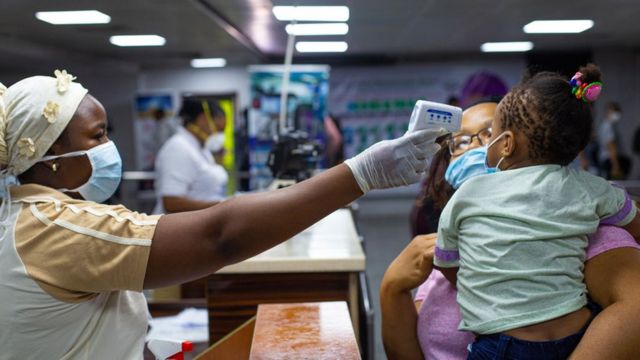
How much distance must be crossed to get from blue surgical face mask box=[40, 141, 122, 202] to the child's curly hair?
91cm

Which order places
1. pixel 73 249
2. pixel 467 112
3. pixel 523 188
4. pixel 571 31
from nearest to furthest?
pixel 73 249, pixel 523 188, pixel 467 112, pixel 571 31

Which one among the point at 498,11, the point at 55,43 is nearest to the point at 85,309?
the point at 498,11

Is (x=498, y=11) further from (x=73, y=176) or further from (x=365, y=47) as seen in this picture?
(x=73, y=176)

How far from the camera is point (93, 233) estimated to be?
979mm

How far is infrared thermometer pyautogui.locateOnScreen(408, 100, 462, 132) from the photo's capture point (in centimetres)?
108

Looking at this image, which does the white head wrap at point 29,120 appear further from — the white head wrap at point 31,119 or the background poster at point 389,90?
the background poster at point 389,90

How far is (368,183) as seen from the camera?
1013 millimetres

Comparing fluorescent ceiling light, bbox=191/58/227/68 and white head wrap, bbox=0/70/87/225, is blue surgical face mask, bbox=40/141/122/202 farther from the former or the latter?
fluorescent ceiling light, bbox=191/58/227/68

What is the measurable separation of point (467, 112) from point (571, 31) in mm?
7625

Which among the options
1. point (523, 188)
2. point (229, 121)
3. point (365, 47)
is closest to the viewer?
point (523, 188)

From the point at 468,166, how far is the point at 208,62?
9.88 m

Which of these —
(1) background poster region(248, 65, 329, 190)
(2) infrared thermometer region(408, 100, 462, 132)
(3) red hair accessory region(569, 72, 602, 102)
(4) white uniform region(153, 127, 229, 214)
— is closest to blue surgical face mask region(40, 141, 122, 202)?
(2) infrared thermometer region(408, 100, 462, 132)

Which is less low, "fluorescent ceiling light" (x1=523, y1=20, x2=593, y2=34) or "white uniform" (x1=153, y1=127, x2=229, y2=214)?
"fluorescent ceiling light" (x1=523, y1=20, x2=593, y2=34)

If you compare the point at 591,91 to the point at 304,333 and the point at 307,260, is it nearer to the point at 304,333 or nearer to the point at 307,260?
the point at 304,333
